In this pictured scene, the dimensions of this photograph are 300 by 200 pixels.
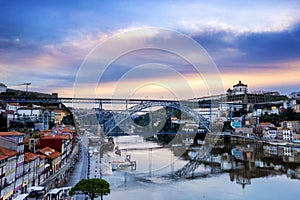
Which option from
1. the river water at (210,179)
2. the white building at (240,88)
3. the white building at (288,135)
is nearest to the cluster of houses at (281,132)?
the white building at (288,135)

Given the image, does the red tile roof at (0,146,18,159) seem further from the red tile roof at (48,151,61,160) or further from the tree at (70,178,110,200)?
the red tile roof at (48,151,61,160)

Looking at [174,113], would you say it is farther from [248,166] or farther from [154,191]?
[154,191]

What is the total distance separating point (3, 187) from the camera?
323cm

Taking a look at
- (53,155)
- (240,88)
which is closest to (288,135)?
(53,155)

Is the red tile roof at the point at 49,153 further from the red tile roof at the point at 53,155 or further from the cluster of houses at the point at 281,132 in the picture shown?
the cluster of houses at the point at 281,132

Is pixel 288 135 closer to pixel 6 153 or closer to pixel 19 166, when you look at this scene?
pixel 19 166

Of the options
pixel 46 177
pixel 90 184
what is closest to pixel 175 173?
pixel 46 177

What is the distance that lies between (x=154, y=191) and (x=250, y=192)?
1.46 metres

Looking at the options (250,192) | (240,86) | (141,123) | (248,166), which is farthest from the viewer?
(240,86)

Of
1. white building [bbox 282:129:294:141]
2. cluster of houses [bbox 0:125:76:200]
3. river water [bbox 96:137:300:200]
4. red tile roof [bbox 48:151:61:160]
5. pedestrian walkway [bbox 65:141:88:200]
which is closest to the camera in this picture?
cluster of houses [bbox 0:125:76:200]

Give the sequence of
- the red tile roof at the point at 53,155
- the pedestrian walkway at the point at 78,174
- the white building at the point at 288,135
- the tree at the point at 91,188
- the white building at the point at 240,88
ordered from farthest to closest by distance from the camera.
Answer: the white building at the point at 240,88 → the white building at the point at 288,135 → the red tile roof at the point at 53,155 → the pedestrian walkway at the point at 78,174 → the tree at the point at 91,188

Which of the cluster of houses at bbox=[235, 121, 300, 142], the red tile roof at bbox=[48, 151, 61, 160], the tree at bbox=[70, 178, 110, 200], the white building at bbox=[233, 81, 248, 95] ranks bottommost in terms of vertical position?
the tree at bbox=[70, 178, 110, 200]

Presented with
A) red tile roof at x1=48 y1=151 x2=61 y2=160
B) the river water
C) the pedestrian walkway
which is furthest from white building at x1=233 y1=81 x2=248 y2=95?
red tile roof at x1=48 y1=151 x2=61 y2=160

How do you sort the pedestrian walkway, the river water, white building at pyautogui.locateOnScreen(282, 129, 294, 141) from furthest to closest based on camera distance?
white building at pyautogui.locateOnScreen(282, 129, 294, 141)
the river water
the pedestrian walkway
